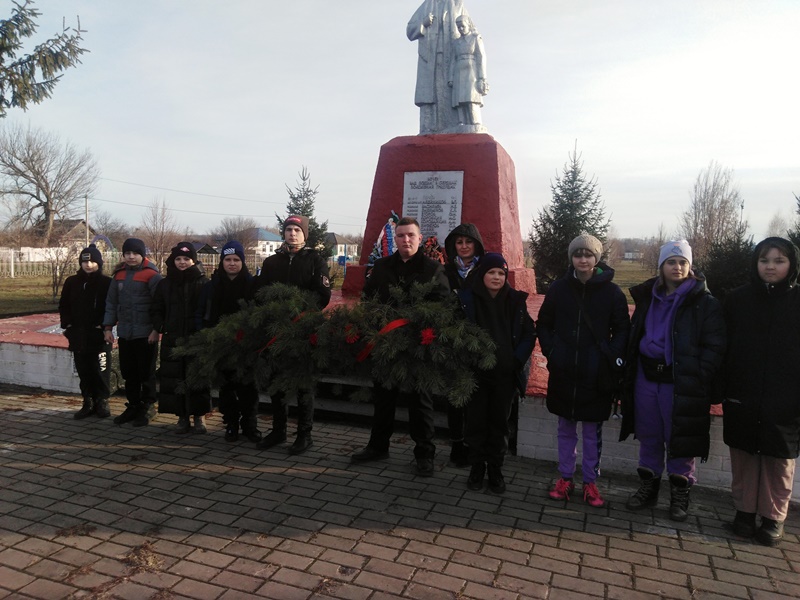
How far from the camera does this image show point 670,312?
10.6ft

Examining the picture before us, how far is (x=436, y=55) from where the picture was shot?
850 cm

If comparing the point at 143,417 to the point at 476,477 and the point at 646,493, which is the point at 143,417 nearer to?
the point at 476,477

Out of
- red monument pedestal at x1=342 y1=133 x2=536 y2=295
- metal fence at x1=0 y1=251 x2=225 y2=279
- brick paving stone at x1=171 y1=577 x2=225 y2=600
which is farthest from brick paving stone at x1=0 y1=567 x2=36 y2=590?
metal fence at x1=0 y1=251 x2=225 y2=279

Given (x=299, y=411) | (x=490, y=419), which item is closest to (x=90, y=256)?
(x=299, y=411)

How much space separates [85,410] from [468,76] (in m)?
6.46

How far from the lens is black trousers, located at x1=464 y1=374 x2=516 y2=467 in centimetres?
354

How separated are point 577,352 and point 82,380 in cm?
429

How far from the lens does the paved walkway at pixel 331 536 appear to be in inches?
98.0

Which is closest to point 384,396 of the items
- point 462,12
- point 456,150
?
point 456,150

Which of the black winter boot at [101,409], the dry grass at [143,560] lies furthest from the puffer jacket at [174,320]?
the dry grass at [143,560]

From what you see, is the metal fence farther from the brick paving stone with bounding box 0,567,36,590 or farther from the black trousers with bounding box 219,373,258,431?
the brick paving stone with bounding box 0,567,36,590

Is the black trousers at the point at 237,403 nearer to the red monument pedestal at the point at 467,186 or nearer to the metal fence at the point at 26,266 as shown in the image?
the red monument pedestal at the point at 467,186

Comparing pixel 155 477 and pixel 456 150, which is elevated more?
pixel 456 150

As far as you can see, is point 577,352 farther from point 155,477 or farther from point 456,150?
point 456,150
